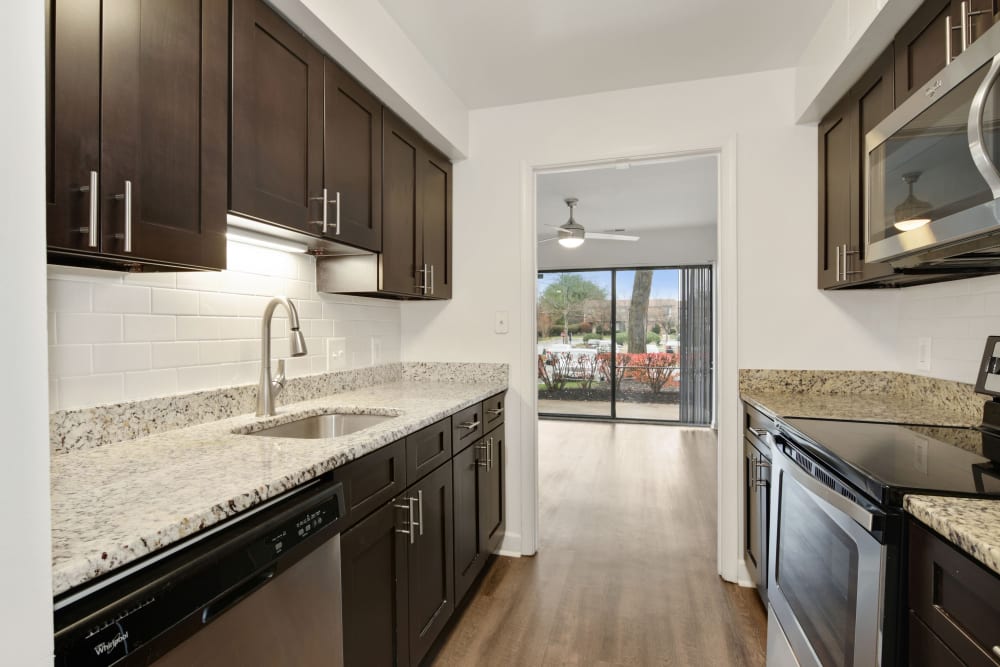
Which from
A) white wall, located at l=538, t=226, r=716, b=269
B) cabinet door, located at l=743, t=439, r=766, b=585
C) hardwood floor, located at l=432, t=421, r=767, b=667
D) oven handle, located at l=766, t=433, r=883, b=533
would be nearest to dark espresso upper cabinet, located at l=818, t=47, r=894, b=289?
oven handle, located at l=766, t=433, r=883, b=533

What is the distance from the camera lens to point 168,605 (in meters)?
0.75

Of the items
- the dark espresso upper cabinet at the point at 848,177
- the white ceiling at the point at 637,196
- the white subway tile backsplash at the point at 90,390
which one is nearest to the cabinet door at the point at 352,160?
the white subway tile backsplash at the point at 90,390

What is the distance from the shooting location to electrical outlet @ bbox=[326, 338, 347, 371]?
2268 millimetres

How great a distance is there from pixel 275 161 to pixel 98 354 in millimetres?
713

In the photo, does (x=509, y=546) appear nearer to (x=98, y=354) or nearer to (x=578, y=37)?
(x=98, y=354)

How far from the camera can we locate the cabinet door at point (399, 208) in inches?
85.0

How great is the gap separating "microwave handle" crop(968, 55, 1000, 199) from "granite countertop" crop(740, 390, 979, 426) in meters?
0.95

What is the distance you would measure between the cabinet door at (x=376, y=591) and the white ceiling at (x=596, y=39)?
1.88 m

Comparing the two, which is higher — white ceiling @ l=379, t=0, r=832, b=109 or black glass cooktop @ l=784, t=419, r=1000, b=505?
white ceiling @ l=379, t=0, r=832, b=109

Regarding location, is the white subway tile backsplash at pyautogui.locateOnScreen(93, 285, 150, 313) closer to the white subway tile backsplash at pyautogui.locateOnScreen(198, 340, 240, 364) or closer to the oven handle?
the white subway tile backsplash at pyautogui.locateOnScreen(198, 340, 240, 364)

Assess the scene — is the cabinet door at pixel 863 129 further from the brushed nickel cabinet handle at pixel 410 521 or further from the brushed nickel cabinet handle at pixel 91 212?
the brushed nickel cabinet handle at pixel 91 212

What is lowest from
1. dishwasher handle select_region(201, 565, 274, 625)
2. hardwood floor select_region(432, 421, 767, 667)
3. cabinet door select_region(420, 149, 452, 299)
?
hardwood floor select_region(432, 421, 767, 667)

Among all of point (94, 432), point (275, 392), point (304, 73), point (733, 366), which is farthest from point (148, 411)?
point (733, 366)

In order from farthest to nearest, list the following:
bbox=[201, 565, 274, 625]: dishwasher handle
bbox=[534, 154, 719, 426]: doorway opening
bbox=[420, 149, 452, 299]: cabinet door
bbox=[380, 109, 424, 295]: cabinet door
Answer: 1. bbox=[534, 154, 719, 426]: doorway opening
2. bbox=[420, 149, 452, 299]: cabinet door
3. bbox=[380, 109, 424, 295]: cabinet door
4. bbox=[201, 565, 274, 625]: dishwasher handle
